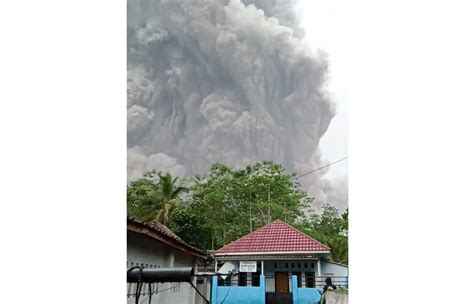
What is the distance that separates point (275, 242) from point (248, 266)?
0.35m

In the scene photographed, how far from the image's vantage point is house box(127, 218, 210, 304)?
1551 mm

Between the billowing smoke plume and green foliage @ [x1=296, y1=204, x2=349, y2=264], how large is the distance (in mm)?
504

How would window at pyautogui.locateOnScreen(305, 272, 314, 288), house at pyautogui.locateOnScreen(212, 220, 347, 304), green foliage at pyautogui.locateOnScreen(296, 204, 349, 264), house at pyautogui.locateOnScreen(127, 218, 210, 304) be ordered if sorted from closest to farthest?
1. house at pyautogui.locateOnScreen(127, 218, 210, 304)
2. house at pyautogui.locateOnScreen(212, 220, 347, 304)
3. window at pyautogui.locateOnScreen(305, 272, 314, 288)
4. green foliage at pyautogui.locateOnScreen(296, 204, 349, 264)

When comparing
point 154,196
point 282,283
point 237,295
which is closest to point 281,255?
point 282,283

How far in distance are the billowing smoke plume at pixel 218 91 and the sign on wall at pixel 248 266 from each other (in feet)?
3.11

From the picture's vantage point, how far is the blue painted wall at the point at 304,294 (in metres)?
2.98

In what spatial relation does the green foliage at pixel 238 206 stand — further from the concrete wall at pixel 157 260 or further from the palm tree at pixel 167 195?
the concrete wall at pixel 157 260

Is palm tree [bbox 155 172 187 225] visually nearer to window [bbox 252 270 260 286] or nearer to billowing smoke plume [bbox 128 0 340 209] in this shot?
billowing smoke plume [bbox 128 0 340 209]

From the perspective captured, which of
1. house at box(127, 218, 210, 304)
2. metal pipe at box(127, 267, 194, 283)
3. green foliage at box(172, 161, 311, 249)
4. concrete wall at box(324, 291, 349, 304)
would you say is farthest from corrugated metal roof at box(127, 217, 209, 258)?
green foliage at box(172, 161, 311, 249)

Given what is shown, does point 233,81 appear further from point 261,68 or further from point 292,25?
point 292,25

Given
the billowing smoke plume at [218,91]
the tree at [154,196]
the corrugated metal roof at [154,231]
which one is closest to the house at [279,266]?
the billowing smoke plume at [218,91]

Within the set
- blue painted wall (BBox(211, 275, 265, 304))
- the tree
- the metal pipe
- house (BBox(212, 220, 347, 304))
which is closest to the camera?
the metal pipe
